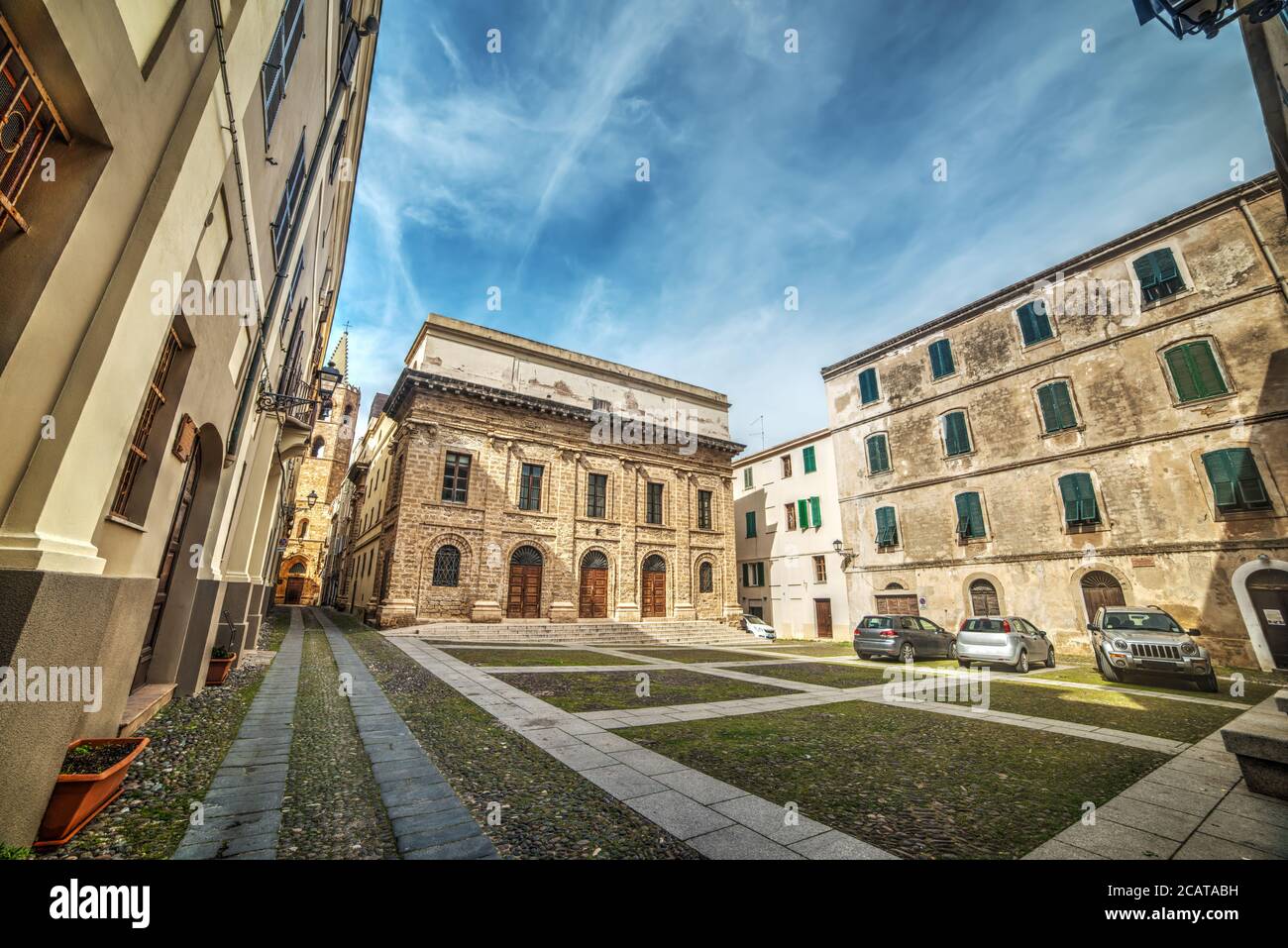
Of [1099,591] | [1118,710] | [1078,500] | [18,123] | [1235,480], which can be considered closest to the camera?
[18,123]

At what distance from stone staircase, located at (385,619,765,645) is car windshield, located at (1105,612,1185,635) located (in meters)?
13.2

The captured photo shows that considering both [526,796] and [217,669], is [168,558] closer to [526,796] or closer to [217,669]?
[217,669]

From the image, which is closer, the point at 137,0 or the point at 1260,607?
the point at 137,0

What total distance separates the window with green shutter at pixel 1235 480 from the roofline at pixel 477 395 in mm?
22496

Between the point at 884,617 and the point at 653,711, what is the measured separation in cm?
1144

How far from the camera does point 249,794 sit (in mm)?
3527

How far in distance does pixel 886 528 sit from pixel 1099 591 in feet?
24.1

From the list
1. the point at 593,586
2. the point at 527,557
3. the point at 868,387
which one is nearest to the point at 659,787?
the point at 527,557

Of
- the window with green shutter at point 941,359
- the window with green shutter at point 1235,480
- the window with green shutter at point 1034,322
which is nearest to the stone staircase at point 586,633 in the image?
the window with green shutter at point 941,359
